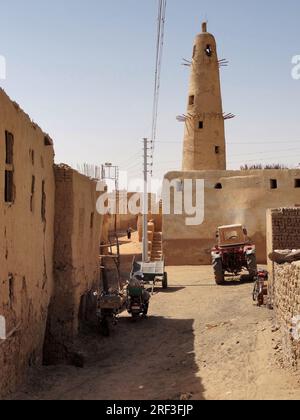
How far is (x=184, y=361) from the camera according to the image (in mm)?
11305

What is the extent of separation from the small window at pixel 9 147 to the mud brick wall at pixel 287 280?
17.8 ft

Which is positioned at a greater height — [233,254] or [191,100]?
[191,100]

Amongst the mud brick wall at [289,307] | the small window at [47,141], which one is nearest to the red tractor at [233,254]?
the mud brick wall at [289,307]

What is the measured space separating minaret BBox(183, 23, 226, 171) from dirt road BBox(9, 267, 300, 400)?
46.2ft

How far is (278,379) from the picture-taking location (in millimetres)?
8438

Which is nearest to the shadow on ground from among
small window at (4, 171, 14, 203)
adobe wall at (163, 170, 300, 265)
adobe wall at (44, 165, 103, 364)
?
adobe wall at (44, 165, 103, 364)

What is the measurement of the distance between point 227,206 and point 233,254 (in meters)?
6.31

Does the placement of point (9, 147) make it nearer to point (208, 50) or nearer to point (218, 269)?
point (218, 269)

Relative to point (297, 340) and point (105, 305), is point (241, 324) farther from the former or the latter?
point (297, 340)

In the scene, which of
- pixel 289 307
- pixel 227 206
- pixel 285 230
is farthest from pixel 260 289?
pixel 227 206

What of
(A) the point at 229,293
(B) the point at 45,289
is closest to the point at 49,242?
(B) the point at 45,289

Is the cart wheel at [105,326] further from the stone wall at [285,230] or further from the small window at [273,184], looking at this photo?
the small window at [273,184]

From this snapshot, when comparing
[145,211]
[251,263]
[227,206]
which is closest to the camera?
[251,263]

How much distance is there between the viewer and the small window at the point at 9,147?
8648mm
